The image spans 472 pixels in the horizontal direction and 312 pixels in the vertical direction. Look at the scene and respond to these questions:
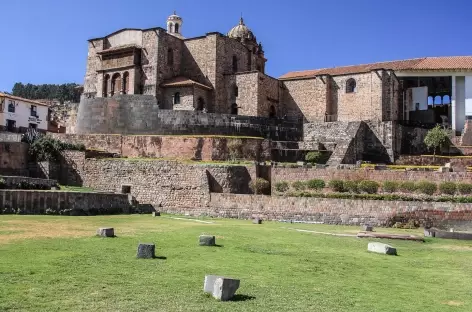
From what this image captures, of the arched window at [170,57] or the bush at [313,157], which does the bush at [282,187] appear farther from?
the arched window at [170,57]

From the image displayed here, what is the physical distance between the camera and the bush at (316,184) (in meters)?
28.2

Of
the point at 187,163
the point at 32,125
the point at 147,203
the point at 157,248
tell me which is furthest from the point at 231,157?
the point at 32,125

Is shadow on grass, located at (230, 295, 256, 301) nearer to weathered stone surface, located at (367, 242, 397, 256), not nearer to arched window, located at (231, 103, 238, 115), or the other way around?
weathered stone surface, located at (367, 242, 397, 256)

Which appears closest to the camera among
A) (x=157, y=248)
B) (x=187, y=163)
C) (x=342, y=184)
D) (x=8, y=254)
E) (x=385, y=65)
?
(x=8, y=254)

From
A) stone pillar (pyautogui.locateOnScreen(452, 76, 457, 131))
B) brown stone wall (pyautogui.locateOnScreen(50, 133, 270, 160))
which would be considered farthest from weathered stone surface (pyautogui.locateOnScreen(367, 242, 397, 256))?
stone pillar (pyautogui.locateOnScreen(452, 76, 457, 131))

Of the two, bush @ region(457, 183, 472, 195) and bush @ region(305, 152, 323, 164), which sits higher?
bush @ region(305, 152, 323, 164)

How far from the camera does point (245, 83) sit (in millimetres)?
44031

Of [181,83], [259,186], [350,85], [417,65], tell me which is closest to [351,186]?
[259,186]

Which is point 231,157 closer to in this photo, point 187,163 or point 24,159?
point 187,163

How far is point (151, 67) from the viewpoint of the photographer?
42281 mm

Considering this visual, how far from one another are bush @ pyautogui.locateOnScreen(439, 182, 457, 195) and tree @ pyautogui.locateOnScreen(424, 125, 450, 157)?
1449 centimetres

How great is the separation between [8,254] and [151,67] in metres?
34.0

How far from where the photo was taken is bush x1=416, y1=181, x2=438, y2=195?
2609 cm

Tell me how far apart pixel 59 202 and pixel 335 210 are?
1267 centimetres
